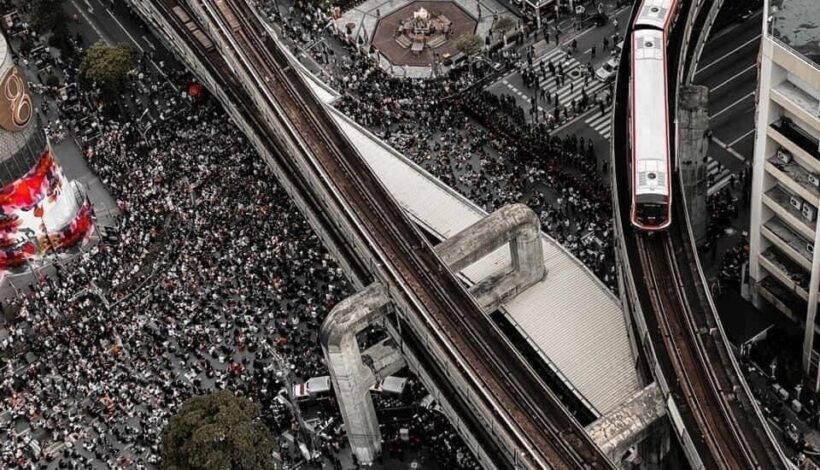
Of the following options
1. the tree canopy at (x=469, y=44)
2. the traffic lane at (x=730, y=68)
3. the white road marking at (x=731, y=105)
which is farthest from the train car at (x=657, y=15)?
the tree canopy at (x=469, y=44)

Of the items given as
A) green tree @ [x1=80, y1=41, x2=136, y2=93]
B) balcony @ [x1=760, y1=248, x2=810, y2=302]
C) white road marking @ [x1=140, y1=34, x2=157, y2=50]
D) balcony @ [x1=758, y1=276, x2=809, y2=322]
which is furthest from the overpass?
white road marking @ [x1=140, y1=34, x2=157, y2=50]

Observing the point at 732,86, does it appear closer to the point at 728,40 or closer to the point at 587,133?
the point at 728,40

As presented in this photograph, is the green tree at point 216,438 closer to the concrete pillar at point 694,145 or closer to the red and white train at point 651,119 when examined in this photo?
the red and white train at point 651,119

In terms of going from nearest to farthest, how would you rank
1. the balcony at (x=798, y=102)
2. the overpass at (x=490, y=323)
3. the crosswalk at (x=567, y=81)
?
the overpass at (x=490, y=323), the balcony at (x=798, y=102), the crosswalk at (x=567, y=81)

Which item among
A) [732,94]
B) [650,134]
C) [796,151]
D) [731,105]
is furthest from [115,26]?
[796,151]

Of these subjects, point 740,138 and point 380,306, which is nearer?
point 380,306
